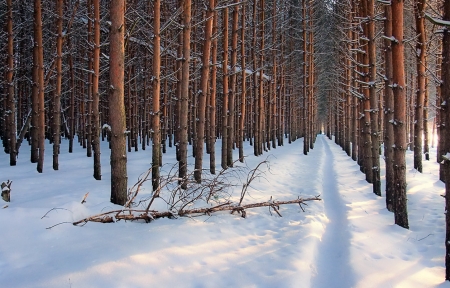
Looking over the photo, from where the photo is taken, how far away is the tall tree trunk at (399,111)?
573 centimetres

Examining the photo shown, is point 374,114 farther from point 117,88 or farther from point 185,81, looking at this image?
point 117,88

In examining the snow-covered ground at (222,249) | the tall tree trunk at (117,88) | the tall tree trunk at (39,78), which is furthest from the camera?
the tall tree trunk at (39,78)

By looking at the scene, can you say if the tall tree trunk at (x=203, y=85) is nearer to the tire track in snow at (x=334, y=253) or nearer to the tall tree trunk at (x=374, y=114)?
the tire track in snow at (x=334, y=253)

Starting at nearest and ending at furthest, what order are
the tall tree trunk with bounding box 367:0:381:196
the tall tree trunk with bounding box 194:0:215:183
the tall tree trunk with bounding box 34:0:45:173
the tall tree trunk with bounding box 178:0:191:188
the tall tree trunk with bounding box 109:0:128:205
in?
the tall tree trunk with bounding box 109:0:128:205 < the tall tree trunk with bounding box 178:0:191:188 < the tall tree trunk with bounding box 194:0:215:183 < the tall tree trunk with bounding box 367:0:381:196 < the tall tree trunk with bounding box 34:0:45:173

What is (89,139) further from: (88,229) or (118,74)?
(88,229)

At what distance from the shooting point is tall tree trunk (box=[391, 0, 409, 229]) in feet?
18.8

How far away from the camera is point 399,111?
5848 mm

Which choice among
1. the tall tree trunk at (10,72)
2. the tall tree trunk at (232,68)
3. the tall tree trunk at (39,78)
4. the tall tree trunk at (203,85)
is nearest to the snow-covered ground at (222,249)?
the tall tree trunk at (203,85)

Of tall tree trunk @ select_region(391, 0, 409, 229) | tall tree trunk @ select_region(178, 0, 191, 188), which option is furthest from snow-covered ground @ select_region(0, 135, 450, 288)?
tall tree trunk @ select_region(178, 0, 191, 188)

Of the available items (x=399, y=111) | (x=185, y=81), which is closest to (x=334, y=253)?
(x=399, y=111)

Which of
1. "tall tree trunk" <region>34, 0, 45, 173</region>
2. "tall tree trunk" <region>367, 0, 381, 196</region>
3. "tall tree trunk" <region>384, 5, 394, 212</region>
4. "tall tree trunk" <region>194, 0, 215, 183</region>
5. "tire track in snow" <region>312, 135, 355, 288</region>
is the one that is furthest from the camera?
"tall tree trunk" <region>34, 0, 45, 173</region>

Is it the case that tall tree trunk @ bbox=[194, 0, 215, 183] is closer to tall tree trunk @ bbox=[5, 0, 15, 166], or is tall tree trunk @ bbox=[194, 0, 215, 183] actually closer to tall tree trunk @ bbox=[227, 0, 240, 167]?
tall tree trunk @ bbox=[227, 0, 240, 167]

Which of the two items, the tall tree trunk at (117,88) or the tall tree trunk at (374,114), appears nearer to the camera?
the tall tree trunk at (117,88)

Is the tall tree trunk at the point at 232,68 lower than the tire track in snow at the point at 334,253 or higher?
higher
